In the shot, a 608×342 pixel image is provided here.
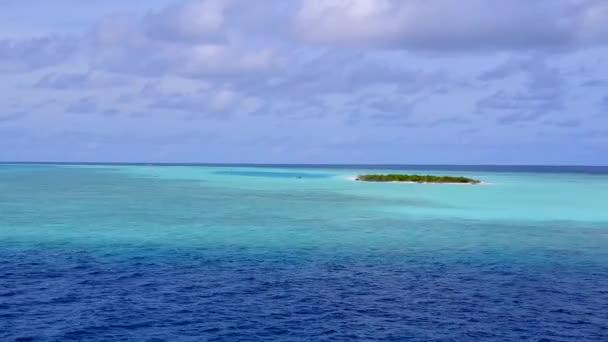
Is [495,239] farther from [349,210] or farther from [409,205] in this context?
[409,205]

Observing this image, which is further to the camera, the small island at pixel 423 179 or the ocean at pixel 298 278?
the small island at pixel 423 179

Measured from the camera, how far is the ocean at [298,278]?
2117cm

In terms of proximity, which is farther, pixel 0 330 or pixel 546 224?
pixel 546 224

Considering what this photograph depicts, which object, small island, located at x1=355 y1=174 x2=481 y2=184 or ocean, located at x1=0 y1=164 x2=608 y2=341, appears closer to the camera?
ocean, located at x1=0 y1=164 x2=608 y2=341

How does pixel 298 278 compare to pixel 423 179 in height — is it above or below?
below

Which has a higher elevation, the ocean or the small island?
the small island

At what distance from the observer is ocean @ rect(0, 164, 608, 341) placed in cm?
2117

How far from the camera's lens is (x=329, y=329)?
21.2 m

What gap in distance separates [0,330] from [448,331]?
1476 cm

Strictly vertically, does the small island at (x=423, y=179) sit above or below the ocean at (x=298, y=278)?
above

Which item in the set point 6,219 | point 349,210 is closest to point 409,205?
point 349,210

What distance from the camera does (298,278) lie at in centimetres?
2820

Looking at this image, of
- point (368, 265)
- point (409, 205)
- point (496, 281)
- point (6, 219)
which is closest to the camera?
point (496, 281)

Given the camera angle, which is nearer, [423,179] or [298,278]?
[298,278]
